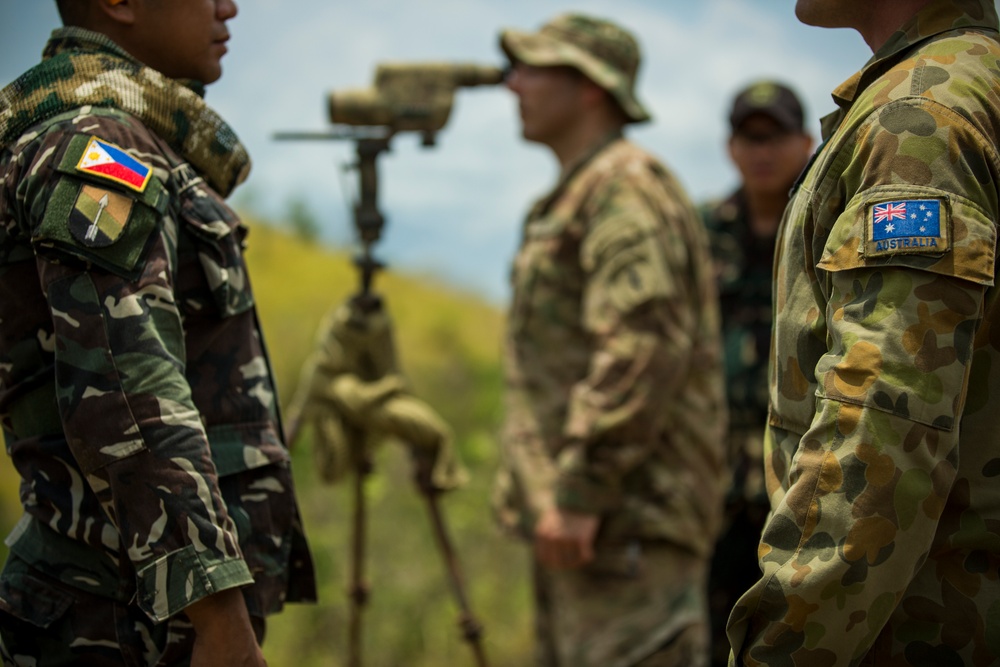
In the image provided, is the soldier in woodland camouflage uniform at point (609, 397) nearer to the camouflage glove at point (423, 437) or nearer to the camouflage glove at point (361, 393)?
the camouflage glove at point (423, 437)

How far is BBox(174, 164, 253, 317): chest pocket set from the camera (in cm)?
196

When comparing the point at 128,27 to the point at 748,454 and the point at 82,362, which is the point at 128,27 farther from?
the point at 748,454

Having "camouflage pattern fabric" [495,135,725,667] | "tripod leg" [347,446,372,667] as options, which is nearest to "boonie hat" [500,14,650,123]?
"camouflage pattern fabric" [495,135,725,667]

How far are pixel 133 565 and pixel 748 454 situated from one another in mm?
2804

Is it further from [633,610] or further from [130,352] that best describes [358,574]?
[130,352]

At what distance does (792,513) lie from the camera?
5.25 ft

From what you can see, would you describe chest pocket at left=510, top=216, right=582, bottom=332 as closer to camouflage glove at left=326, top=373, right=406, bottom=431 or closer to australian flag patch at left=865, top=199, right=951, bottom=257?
camouflage glove at left=326, top=373, right=406, bottom=431

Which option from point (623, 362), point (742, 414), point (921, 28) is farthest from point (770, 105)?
point (921, 28)

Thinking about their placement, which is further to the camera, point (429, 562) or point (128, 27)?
point (429, 562)

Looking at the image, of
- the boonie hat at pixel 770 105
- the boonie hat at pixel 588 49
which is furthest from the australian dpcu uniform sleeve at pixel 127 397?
the boonie hat at pixel 770 105

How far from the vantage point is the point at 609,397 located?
3512 mm

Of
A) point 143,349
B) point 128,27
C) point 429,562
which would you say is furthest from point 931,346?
point 429,562

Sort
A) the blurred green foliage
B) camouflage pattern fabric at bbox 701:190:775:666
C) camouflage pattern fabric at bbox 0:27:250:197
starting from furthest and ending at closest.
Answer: the blurred green foliage, camouflage pattern fabric at bbox 701:190:775:666, camouflage pattern fabric at bbox 0:27:250:197

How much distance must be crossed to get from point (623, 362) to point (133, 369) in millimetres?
1982
